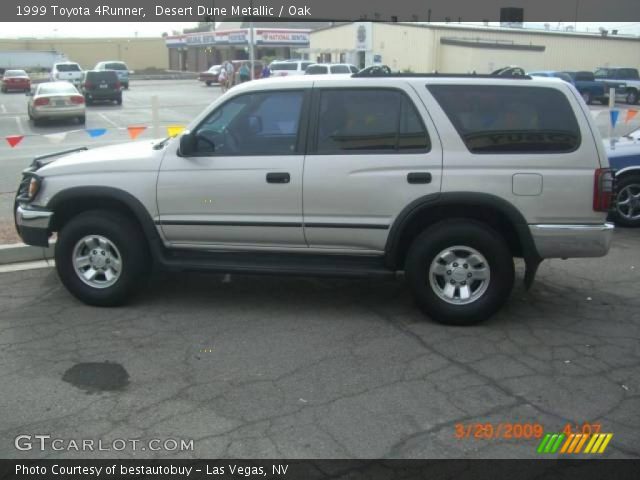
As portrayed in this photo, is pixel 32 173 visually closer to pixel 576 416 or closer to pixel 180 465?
pixel 180 465

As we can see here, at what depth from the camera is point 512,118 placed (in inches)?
205

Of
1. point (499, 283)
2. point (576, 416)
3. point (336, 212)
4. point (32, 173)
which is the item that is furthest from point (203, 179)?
point (576, 416)

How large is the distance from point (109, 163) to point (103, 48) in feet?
268

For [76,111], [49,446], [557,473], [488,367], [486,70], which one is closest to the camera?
[557,473]

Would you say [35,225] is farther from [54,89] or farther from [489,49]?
[489,49]

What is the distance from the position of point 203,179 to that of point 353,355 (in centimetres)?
185

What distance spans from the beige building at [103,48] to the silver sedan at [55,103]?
59.0m

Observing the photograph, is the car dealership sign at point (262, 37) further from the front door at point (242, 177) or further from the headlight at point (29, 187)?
the front door at point (242, 177)

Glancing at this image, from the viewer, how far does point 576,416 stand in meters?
3.92

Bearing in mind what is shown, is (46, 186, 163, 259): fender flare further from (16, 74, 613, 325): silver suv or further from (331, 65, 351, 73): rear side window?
(331, 65, 351, 73): rear side window

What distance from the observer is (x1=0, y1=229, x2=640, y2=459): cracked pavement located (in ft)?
12.2

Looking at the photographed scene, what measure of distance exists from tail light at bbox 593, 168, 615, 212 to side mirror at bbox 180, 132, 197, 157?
10.1 ft
